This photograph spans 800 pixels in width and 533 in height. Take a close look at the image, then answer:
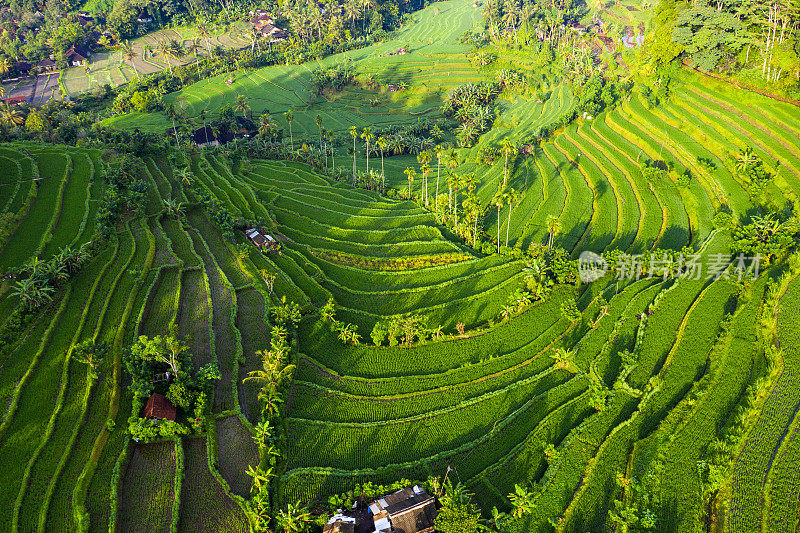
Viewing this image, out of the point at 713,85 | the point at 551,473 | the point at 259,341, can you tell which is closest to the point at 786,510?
the point at 551,473

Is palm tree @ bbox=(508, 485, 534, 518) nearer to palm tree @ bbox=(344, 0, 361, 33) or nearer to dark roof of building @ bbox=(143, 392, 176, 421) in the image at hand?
dark roof of building @ bbox=(143, 392, 176, 421)

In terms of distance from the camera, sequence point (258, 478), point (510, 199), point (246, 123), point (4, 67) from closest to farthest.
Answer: point (258, 478) → point (510, 199) → point (246, 123) → point (4, 67)

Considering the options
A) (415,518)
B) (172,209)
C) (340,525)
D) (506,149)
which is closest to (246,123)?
(172,209)

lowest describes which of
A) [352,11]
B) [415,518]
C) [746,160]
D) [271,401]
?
[415,518]

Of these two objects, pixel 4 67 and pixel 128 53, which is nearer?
pixel 4 67

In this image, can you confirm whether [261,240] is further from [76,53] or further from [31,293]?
[76,53]

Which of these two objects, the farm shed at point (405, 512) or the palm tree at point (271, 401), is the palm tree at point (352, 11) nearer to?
the palm tree at point (271, 401)

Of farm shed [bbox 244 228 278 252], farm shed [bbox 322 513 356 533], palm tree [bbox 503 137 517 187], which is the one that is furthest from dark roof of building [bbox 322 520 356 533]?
palm tree [bbox 503 137 517 187]

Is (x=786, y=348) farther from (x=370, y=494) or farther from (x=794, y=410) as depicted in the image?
(x=370, y=494)
